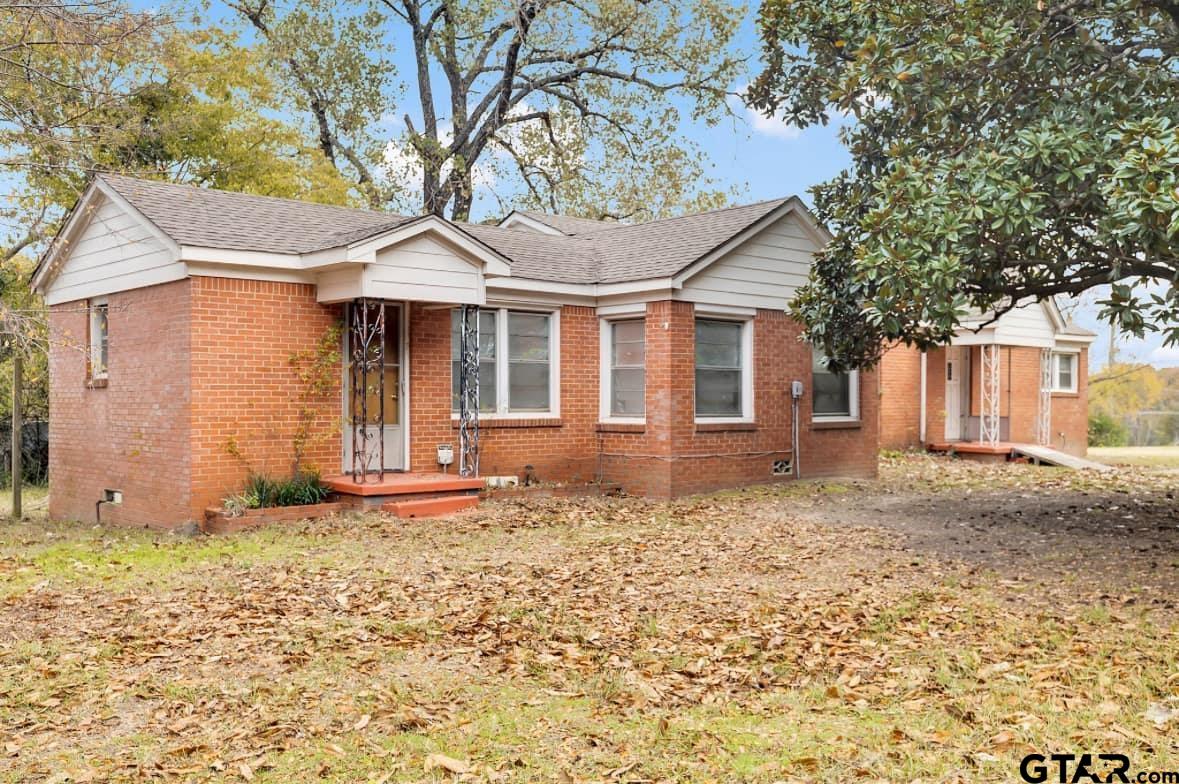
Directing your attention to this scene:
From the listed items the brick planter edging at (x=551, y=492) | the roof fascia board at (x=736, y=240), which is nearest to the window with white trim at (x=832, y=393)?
the roof fascia board at (x=736, y=240)

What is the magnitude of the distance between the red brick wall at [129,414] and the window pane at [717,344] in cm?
765

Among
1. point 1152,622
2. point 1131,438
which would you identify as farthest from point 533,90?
point 1131,438

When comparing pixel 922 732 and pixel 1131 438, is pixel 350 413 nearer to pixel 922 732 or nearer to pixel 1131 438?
pixel 922 732

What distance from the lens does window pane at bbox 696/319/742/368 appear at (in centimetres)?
1627

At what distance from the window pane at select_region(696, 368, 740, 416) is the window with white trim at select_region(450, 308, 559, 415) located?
2.31 metres

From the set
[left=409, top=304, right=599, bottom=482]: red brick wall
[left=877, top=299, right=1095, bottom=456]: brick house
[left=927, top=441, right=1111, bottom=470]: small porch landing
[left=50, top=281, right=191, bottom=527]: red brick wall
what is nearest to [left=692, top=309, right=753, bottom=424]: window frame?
[left=409, top=304, right=599, bottom=482]: red brick wall

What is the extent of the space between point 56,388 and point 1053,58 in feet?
48.5

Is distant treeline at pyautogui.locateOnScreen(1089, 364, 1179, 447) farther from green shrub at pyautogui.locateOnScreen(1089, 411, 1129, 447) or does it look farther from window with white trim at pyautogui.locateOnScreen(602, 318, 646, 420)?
window with white trim at pyautogui.locateOnScreen(602, 318, 646, 420)

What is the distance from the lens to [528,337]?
1616 centimetres

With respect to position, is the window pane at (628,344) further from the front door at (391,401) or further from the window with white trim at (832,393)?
the front door at (391,401)

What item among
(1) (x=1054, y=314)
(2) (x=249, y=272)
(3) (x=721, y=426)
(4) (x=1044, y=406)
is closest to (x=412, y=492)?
(2) (x=249, y=272)

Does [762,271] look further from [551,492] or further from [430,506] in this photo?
[430,506]

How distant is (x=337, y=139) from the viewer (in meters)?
31.7

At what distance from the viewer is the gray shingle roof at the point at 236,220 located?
12885 mm
